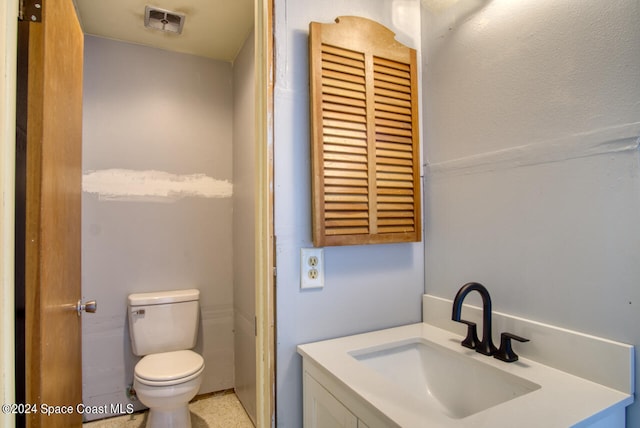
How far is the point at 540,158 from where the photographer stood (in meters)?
1.01

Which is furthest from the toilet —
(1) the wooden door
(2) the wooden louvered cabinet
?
(2) the wooden louvered cabinet

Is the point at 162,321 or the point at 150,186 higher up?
the point at 150,186

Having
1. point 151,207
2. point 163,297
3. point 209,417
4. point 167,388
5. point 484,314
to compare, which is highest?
point 151,207

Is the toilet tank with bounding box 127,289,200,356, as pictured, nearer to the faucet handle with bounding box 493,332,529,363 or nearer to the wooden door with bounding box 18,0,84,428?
the wooden door with bounding box 18,0,84,428

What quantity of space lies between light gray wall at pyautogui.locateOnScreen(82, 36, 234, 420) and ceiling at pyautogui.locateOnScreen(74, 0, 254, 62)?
87 mm

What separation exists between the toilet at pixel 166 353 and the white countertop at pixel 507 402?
3.46 ft

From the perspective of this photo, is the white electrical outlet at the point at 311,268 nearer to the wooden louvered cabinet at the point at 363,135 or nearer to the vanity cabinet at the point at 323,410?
the wooden louvered cabinet at the point at 363,135

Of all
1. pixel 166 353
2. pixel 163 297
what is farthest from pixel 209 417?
pixel 163 297

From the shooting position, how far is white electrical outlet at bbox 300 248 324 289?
1.18 m

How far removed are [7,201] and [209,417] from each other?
189cm

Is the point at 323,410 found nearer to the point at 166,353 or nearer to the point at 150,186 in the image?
the point at 166,353

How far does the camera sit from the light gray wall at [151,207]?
2.12 meters

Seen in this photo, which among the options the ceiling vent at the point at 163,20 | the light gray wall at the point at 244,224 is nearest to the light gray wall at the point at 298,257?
the light gray wall at the point at 244,224

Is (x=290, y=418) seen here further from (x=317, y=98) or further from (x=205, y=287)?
(x=205, y=287)
